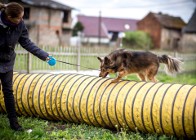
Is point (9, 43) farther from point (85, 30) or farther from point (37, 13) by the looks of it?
point (85, 30)

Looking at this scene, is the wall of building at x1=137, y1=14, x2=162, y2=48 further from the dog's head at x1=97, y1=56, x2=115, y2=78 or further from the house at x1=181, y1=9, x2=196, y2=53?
the dog's head at x1=97, y1=56, x2=115, y2=78

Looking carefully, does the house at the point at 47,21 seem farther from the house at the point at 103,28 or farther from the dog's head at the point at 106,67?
the dog's head at the point at 106,67

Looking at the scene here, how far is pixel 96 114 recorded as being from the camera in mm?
5840

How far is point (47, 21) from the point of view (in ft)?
135

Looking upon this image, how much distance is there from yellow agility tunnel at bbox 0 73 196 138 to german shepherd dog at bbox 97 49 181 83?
36 cm

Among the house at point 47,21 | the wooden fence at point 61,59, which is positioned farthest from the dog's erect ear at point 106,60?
the house at point 47,21

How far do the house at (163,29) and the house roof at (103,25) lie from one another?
1365cm

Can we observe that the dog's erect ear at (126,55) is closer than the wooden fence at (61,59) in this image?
Yes

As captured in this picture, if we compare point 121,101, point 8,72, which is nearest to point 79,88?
point 121,101

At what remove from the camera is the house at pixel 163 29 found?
5244cm

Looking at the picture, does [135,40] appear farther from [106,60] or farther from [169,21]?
[106,60]

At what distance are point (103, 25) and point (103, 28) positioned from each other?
2819 millimetres

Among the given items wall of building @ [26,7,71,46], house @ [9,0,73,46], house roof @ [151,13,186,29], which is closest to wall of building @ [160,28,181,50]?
house roof @ [151,13,186,29]

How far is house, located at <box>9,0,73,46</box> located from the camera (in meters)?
38.9
